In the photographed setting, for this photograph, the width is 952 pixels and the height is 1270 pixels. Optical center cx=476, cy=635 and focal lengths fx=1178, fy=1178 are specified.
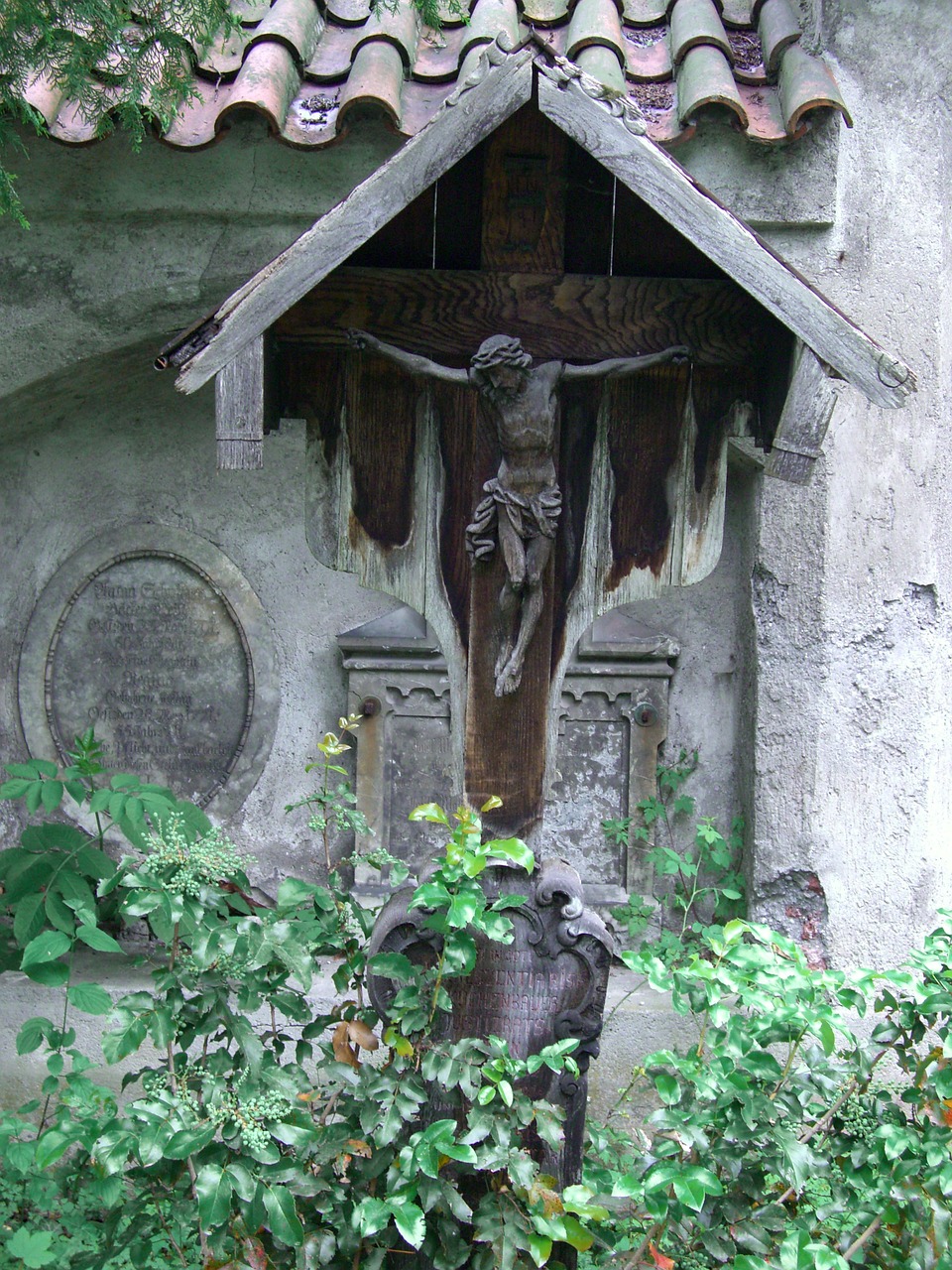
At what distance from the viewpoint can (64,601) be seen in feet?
13.3

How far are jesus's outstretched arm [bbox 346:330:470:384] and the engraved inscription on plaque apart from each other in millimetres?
2020

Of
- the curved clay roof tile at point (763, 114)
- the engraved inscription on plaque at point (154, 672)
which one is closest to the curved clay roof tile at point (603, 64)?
the curved clay roof tile at point (763, 114)

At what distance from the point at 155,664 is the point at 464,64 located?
85.4 inches

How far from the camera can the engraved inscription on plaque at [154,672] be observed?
13.3ft

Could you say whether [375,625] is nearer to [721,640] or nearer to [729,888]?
[721,640]

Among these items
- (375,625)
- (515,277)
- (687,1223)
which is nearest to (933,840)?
(687,1223)

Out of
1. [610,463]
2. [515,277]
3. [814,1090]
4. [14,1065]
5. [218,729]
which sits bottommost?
[14,1065]

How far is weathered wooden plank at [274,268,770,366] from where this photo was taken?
2.24 metres

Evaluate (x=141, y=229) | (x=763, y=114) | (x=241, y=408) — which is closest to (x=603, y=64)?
(x=763, y=114)

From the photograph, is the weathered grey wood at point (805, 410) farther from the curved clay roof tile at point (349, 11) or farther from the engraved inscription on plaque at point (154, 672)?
the engraved inscription on plaque at point (154, 672)

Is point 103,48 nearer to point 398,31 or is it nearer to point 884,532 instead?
point 398,31

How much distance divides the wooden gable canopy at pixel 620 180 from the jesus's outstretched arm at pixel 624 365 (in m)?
0.22

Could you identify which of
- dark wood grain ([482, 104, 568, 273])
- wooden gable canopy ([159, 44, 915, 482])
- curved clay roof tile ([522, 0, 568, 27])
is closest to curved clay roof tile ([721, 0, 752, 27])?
curved clay roof tile ([522, 0, 568, 27])

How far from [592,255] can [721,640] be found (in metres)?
1.76
